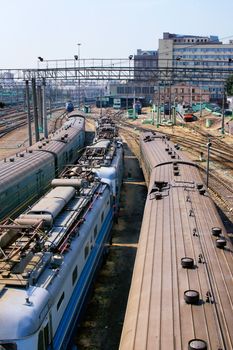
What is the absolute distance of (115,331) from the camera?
15.8m

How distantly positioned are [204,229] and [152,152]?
17.8 metres

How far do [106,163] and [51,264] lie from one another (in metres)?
14.2

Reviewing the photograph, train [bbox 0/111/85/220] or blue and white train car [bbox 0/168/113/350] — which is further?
train [bbox 0/111/85/220]

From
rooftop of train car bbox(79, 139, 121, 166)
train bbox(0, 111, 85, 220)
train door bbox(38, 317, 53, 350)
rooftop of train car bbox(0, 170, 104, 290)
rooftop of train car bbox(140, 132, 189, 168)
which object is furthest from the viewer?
rooftop of train car bbox(140, 132, 189, 168)

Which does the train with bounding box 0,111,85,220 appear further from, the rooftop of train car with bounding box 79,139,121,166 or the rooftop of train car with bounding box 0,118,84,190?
the rooftop of train car with bounding box 79,139,121,166

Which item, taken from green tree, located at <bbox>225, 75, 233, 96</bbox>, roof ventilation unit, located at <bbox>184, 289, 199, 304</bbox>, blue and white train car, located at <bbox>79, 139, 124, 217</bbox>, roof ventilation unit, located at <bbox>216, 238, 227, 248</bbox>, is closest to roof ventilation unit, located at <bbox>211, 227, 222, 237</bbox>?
roof ventilation unit, located at <bbox>216, 238, 227, 248</bbox>

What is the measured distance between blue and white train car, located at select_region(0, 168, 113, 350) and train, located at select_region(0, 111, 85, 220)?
394 cm

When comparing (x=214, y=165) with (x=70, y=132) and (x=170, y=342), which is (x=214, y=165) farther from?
(x=170, y=342)

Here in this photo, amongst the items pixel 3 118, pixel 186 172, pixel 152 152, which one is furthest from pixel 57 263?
pixel 3 118

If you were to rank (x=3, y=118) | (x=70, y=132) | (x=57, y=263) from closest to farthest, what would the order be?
(x=57, y=263), (x=70, y=132), (x=3, y=118)

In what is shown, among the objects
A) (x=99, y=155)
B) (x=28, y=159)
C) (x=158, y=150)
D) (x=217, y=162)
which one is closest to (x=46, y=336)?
(x=28, y=159)

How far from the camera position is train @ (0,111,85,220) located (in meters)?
21.9

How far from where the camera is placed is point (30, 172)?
25.1m

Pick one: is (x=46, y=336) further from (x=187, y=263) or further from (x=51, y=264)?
(x=187, y=263)
